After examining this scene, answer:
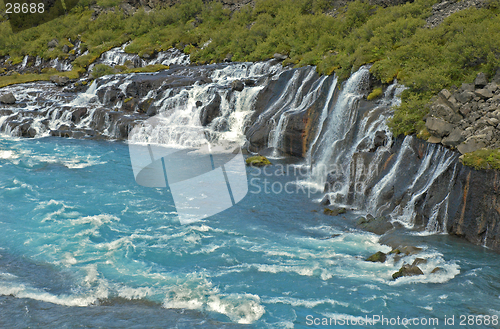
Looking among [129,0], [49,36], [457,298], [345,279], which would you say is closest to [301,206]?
[345,279]

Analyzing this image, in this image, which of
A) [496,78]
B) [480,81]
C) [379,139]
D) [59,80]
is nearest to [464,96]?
[480,81]

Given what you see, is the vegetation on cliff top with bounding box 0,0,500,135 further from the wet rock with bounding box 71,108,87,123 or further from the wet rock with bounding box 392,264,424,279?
the wet rock with bounding box 71,108,87,123

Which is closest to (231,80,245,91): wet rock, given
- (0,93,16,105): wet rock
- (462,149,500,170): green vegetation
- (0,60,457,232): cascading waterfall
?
(0,60,457,232): cascading waterfall

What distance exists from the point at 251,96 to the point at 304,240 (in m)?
17.6

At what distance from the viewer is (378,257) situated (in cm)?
1335

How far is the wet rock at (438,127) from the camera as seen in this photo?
15.6 meters

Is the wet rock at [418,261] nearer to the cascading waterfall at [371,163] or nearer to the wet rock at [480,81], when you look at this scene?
the cascading waterfall at [371,163]

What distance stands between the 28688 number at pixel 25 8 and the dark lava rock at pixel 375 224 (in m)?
77.8

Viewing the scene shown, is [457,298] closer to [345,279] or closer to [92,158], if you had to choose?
[345,279]

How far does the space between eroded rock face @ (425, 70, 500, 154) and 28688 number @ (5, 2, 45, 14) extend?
256ft

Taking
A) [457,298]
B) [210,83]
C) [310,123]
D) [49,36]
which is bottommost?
[457,298]

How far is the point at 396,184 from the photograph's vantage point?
16.9 metres

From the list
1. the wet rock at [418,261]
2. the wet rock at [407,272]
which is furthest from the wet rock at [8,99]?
the wet rock at [418,261]

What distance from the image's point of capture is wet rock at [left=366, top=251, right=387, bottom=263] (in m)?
13.3
